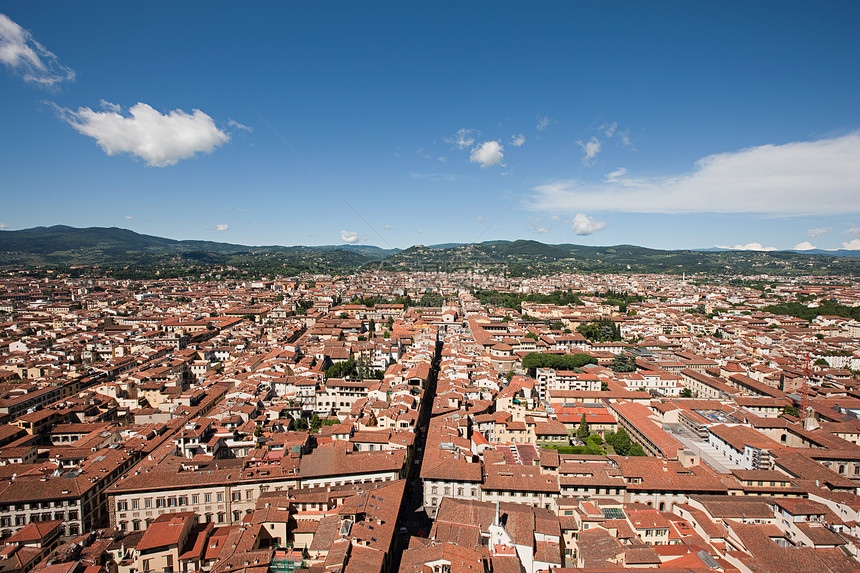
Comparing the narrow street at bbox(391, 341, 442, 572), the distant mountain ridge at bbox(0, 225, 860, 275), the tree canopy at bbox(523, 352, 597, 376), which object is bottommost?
the narrow street at bbox(391, 341, 442, 572)

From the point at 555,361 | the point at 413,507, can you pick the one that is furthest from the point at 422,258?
the point at 413,507

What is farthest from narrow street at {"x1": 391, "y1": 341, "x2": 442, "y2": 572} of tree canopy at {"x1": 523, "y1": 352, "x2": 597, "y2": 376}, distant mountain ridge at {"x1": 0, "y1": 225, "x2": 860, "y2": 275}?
distant mountain ridge at {"x1": 0, "y1": 225, "x2": 860, "y2": 275}

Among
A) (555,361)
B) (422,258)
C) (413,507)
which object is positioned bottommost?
(413,507)

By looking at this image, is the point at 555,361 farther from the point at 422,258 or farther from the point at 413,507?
the point at 422,258

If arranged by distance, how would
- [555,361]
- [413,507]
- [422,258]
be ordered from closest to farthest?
[413,507] < [555,361] < [422,258]

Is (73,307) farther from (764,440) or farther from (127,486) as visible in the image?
(764,440)

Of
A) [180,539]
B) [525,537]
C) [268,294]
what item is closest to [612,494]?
[525,537]

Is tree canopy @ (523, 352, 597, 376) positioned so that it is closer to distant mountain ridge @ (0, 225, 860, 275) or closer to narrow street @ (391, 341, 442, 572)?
narrow street @ (391, 341, 442, 572)

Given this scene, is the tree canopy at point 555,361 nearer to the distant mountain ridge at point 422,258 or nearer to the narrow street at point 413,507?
the narrow street at point 413,507

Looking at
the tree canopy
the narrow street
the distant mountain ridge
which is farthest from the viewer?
the distant mountain ridge
